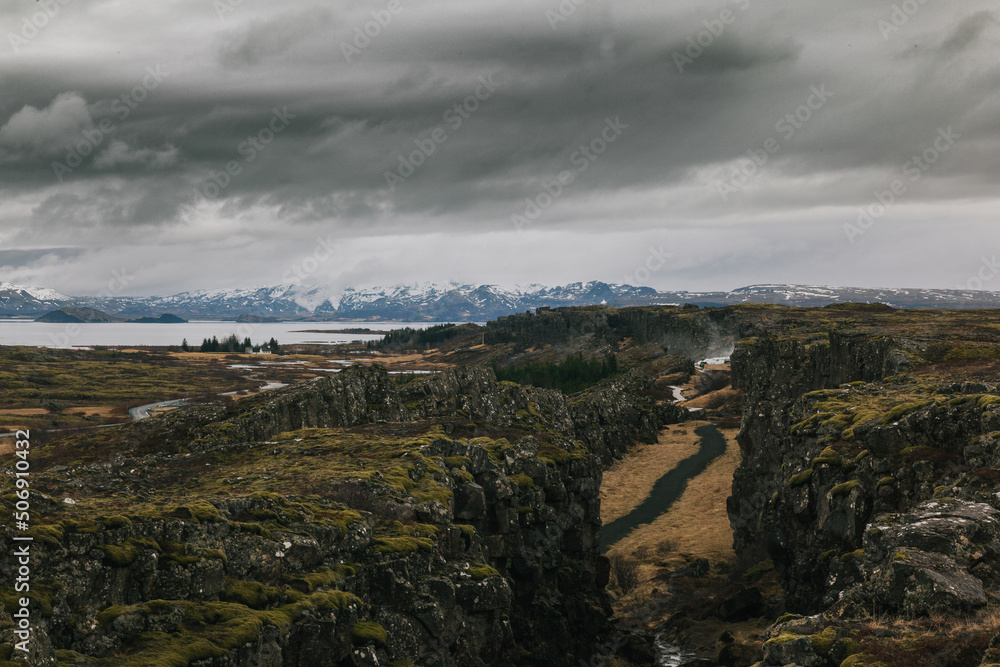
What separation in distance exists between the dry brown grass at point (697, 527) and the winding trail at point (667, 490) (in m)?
0.99

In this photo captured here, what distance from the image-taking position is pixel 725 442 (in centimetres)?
10762

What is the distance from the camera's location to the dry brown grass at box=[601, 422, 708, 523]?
7894cm

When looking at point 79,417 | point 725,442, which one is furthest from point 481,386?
point 79,417

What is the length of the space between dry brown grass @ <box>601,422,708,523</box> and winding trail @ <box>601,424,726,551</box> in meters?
0.96

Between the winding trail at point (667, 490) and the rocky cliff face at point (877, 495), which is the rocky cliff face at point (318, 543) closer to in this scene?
the rocky cliff face at point (877, 495)

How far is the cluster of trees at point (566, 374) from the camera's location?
6998 inches

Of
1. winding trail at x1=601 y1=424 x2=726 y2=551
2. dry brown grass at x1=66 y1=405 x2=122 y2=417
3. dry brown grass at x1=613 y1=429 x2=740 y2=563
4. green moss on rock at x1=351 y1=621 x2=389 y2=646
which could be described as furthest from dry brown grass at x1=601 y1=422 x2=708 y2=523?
dry brown grass at x1=66 y1=405 x2=122 y2=417

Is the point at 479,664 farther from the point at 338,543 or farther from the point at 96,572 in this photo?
the point at 96,572

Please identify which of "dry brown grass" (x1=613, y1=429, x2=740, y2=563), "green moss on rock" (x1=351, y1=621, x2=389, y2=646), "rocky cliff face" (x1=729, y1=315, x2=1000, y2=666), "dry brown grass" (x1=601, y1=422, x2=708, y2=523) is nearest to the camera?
"rocky cliff face" (x1=729, y1=315, x2=1000, y2=666)

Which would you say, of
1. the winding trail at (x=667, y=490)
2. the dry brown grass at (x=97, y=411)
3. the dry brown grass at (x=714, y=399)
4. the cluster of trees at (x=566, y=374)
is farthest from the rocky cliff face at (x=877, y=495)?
the dry brown grass at (x=97, y=411)

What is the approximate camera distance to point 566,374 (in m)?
186

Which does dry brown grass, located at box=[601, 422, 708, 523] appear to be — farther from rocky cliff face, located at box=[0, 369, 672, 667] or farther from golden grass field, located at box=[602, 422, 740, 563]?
rocky cliff face, located at box=[0, 369, 672, 667]

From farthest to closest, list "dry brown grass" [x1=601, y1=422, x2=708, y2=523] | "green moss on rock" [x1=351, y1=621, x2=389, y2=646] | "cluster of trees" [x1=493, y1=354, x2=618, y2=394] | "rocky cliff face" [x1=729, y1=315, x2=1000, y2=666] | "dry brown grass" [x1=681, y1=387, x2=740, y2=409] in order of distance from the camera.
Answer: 1. "cluster of trees" [x1=493, y1=354, x2=618, y2=394]
2. "dry brown grass" [x1=681, y1=387, x2=740, y2=409]
3. "dry brown grass" [x1=601, y1=422, x2=708, y2=523]
4. "green moss on rock" [x1=351, y1=621, x2=389, y2=646]
5. "rocky cliff face" [x1=729, y1=315, x2=1000, y2=666]

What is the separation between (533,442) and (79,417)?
411ft
